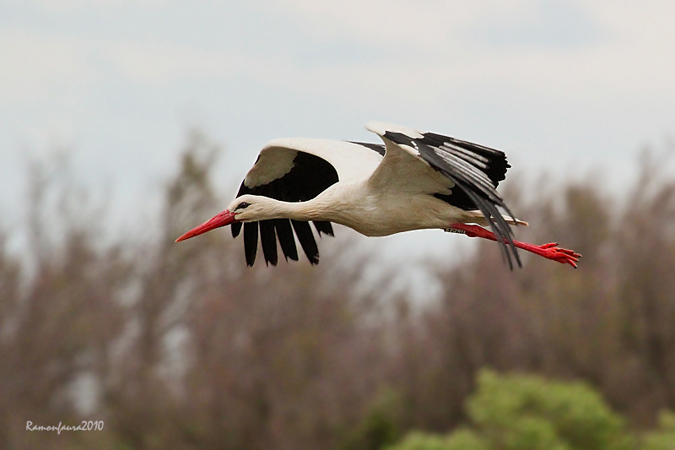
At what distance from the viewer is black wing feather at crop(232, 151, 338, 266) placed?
10969 millimetres

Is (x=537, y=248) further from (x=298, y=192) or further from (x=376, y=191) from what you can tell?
(x=298, y=192)

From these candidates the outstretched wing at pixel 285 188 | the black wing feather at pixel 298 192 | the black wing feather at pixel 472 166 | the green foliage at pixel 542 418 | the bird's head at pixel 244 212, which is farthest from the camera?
the green foliage at pixel 542 418

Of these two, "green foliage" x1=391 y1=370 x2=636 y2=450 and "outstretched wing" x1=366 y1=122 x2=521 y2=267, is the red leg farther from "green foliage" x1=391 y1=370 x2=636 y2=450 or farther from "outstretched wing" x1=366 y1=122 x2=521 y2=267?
"green foliage" x1=391 y1=370 x2=636 y2=450

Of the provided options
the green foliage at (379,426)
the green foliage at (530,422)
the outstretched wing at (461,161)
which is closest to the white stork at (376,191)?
the outstretched wing at (461,161)

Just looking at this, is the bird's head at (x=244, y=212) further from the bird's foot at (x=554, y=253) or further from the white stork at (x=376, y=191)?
the bird's foot at (x=554, y=253)

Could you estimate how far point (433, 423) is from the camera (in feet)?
99.1

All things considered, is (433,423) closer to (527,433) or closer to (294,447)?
(294,447)

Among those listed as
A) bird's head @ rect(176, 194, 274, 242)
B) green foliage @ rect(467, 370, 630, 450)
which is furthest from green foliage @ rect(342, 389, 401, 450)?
bird's head @ rect(176, 194, 274, 242)

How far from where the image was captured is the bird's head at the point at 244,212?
948cm

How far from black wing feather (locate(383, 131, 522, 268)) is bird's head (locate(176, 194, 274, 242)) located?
1.66 metres

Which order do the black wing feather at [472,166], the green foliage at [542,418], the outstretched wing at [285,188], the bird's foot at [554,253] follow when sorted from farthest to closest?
the green foliage at [542,418] → the outstretched wing at [285,188] → the bird's foot at [554,253] → the black wing feather at [472,166]

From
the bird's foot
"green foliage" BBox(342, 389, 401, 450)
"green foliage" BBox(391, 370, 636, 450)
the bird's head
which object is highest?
the bird's head

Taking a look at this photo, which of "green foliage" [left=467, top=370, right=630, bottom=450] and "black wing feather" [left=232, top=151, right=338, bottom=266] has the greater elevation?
"black wing feather" [left=232, top=151, right=338, bottom=266]

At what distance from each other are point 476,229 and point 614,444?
51.7 feet
